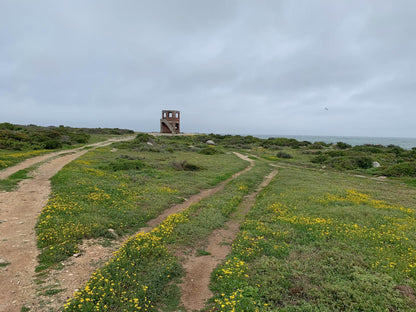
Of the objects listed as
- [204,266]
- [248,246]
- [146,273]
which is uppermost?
[146,273]

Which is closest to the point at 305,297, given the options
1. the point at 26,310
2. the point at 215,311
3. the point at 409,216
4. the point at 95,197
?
the point at 215,311

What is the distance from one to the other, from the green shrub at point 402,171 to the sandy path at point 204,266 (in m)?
25.7

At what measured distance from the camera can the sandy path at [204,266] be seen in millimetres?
6414

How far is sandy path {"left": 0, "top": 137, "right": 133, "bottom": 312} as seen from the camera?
19.0 ft

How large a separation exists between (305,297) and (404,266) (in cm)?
393

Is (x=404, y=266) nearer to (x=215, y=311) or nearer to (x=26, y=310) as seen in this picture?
(x=215, y=311)

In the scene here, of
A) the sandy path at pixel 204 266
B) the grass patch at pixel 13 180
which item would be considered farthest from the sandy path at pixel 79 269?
the grass patch at pixel 13 180

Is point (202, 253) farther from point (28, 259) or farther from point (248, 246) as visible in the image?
point (28, 259)

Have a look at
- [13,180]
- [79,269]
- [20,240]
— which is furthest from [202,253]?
[13,180]

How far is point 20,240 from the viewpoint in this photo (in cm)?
A: 838

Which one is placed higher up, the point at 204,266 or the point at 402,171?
the point at 402,171

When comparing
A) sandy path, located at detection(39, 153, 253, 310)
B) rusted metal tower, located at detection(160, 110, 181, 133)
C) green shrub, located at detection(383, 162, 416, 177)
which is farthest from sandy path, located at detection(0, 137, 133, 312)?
rusted metal tower, located at detection(160, 110, 181, 133)

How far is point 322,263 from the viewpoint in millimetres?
7707

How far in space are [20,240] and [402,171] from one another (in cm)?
3627
